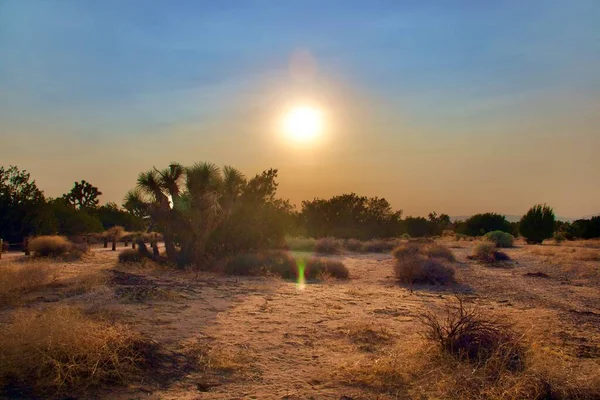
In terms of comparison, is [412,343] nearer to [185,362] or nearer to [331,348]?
[331,348]

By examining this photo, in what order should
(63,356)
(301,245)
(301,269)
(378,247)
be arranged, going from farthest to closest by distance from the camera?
1. (301,245)
2. (378,247)
3. (301,269)
4. (63,356)

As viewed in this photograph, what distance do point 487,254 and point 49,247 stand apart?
21.0 metres

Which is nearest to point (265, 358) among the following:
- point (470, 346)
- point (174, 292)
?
point (470, 346)

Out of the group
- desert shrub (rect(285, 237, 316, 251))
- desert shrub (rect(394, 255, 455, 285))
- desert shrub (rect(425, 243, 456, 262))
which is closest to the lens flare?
desert shrub (rect(394, 255, 455, 285))

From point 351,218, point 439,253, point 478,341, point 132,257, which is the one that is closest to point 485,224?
point 351,218

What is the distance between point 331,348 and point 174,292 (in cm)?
497

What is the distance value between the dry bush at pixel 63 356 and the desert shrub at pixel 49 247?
16717mm

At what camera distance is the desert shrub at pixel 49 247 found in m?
20.8

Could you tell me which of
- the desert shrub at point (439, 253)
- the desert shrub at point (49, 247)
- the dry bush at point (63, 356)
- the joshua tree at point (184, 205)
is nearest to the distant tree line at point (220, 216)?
the joshua tree at point (184, 205)

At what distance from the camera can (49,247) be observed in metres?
21.1

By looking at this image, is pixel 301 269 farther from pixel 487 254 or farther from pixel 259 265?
pixel 487 254

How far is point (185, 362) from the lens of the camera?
19.5ft

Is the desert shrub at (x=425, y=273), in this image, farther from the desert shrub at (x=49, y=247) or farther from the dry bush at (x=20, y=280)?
the desert shrub at (x=49, y=247)

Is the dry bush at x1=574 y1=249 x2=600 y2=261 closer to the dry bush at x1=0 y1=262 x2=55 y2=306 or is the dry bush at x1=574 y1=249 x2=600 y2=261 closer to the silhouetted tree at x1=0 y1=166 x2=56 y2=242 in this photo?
the dry bush at x1=0 y1=262 x2=55 y2=306
